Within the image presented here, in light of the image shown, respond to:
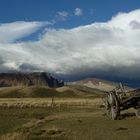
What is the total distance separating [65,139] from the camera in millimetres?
29250

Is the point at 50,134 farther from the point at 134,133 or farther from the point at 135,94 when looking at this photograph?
the point at 135,94

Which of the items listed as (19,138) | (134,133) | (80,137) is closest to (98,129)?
(134,133)

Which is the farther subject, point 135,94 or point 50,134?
point 135,94

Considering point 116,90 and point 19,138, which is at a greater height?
point 116,90

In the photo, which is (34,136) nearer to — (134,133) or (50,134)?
(50,134)

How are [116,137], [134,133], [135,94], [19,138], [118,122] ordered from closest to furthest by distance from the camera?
[19,138] → [116,137] → [134,133] → [118,122] → [135,94]

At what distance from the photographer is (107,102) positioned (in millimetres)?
48344

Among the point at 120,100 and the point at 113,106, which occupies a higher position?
the point at 120,100

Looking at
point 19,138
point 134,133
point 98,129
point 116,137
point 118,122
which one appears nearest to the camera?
point 19,138

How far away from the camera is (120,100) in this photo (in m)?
46.3

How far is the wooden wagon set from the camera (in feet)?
151

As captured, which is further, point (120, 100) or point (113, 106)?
point (113, 106)

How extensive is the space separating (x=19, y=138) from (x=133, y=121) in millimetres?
17363

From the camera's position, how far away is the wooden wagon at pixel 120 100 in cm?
4606
